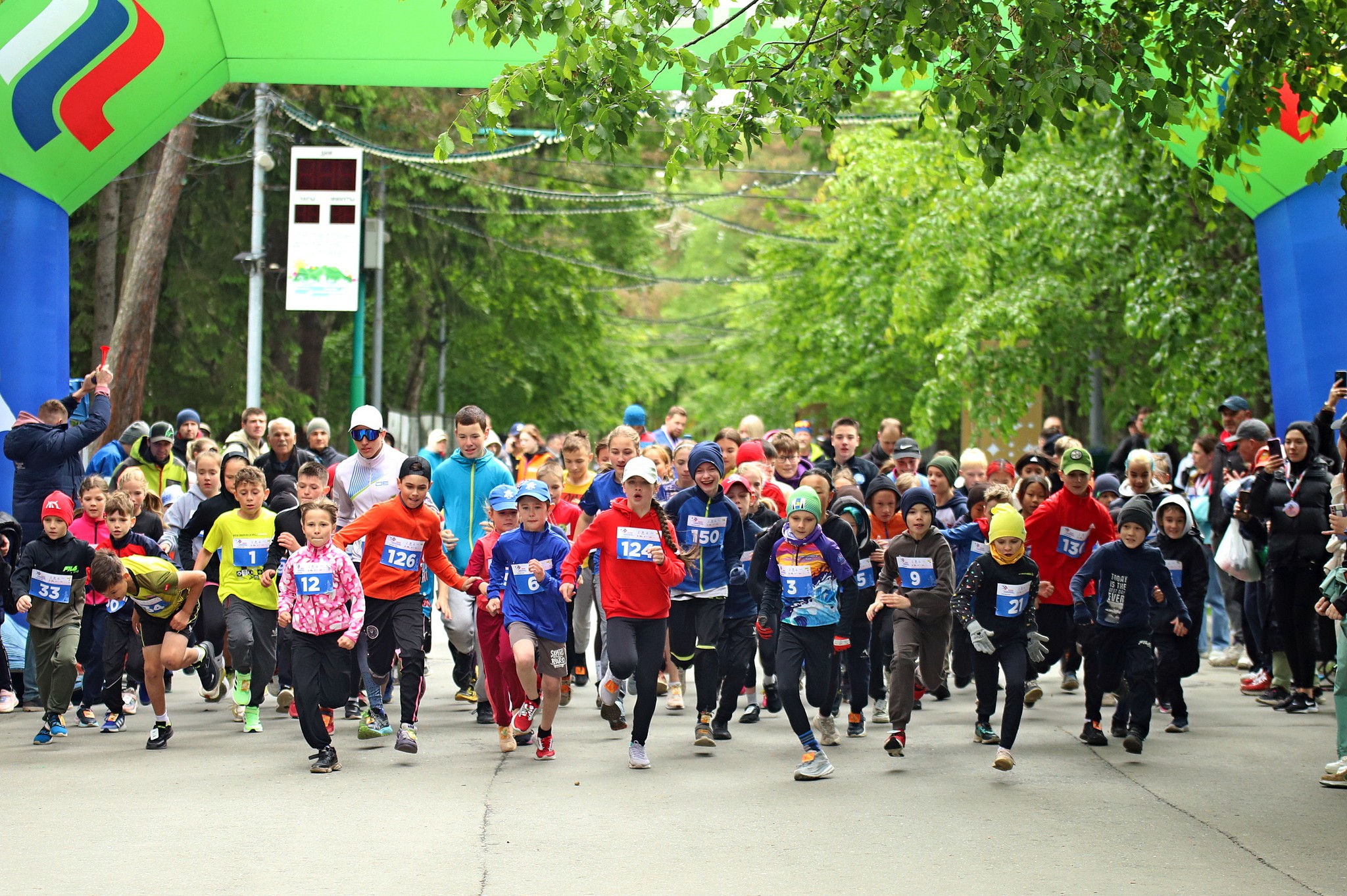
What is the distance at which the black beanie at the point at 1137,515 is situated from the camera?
9.77m

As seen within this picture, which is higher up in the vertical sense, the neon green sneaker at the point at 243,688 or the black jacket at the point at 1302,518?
the black jacket at the point at 1302,518

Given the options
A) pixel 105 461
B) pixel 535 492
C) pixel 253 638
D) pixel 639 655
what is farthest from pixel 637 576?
pixel 105 461

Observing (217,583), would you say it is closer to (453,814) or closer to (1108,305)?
(453,814)

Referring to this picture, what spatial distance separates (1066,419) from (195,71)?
21.3 meters

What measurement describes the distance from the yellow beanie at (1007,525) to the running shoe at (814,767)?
172 cm

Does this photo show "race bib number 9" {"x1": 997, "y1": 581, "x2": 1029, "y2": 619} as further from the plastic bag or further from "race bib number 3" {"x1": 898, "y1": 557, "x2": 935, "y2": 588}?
the plastic bag

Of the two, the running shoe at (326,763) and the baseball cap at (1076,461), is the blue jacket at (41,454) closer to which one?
the running shoe at (326,763)

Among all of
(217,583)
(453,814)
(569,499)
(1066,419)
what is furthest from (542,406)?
(453,814)

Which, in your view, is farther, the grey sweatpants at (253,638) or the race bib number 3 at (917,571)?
the grey sweatpants at (253,638)

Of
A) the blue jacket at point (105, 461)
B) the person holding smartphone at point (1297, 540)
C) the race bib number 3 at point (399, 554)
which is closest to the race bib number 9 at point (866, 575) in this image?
the person holding smartphone at point (1297, 540)

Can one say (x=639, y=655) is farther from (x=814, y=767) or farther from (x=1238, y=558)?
(x=1238, y=558)

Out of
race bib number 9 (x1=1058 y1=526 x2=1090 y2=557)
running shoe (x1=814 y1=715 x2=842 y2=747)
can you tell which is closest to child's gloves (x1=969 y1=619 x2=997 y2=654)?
running shoe (x1=814 y1=715 x2=842 y2=747)

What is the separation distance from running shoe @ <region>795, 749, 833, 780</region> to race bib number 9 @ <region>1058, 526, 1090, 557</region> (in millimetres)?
3046

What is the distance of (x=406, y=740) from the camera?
9.19 m
